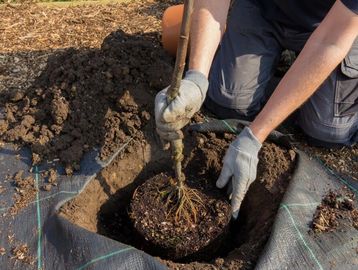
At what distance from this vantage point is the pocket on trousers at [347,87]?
2537 millimetres

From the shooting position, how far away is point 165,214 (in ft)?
6.97

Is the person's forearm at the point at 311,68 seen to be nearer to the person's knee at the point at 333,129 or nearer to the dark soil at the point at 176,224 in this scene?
the dark soil at the point at 176,224

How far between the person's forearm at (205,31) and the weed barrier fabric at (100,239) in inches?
26.7

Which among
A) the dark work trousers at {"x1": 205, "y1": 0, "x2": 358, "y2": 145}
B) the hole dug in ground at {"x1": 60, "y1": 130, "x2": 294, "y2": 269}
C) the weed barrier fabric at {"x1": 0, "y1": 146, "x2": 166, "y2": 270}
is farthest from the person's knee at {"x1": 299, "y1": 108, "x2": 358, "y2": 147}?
the weed barrier fabric at {"x1": 0, "y1": 146, "x2": 166, "y2": 270}

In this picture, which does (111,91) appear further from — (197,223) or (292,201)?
(292,201)

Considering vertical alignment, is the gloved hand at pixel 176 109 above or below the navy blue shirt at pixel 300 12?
below

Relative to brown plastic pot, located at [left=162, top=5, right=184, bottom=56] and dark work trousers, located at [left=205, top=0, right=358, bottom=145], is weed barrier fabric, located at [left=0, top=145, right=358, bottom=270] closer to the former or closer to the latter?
dark work trousers, located at [left=205, top=0, right=358, bottom=145]

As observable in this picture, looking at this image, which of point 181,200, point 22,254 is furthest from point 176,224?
point 22,254

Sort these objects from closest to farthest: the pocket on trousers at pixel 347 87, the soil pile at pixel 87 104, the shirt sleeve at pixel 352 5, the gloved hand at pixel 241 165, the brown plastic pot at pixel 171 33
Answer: the shirt sleeve at pixel 352 5 < the gloved hand at pixel 241 165 < the soil pile at pixel 87 104 < the pocket on trousers at pixel 347 87 < the brown plastic pot at pixel 171 33

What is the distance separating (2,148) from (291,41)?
172 centimetres

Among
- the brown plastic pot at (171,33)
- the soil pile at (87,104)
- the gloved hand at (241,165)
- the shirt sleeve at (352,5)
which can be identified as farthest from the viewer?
the brown plastic pot at (171,33)

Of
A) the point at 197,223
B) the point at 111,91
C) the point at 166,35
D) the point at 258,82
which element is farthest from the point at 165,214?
the point at 166,35

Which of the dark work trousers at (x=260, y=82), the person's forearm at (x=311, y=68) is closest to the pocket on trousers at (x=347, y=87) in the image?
the dark work trousers at (x=260, y=82)

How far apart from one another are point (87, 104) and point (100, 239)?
81 cm
